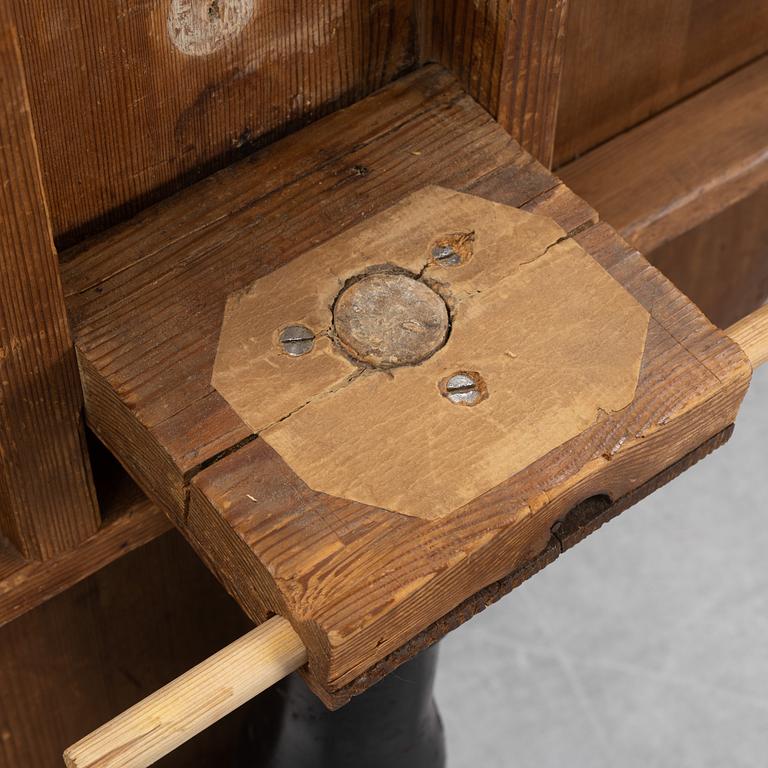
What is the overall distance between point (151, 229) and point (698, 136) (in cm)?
74

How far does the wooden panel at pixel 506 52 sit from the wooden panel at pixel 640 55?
0.17 m

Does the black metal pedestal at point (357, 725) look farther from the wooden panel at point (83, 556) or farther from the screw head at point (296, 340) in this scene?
the screw head at point (296, 340)

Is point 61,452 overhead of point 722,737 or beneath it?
overhead

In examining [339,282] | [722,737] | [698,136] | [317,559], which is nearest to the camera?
[317,559]

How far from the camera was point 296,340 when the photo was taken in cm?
121

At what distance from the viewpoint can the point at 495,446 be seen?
1.15 m

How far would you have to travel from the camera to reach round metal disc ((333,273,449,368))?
1.20 metres

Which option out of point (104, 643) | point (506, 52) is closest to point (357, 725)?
point (104, 643)

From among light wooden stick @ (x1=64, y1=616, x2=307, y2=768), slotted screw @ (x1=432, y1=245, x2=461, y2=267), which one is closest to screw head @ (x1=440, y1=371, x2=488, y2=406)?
slotted screw @ (x1=432, y1=245, x2=461, y2=267)

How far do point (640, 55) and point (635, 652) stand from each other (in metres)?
1.29

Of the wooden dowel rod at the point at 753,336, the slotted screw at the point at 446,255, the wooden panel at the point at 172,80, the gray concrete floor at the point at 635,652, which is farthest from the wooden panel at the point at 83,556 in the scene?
the gray concrete floor at the point at 635,652

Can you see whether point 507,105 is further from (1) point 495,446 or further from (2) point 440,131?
(1) point 495,446

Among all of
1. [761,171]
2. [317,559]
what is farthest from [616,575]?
[317,559]

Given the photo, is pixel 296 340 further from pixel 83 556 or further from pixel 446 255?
pixel 83 556
